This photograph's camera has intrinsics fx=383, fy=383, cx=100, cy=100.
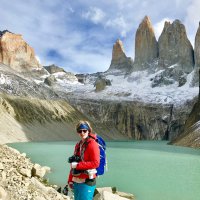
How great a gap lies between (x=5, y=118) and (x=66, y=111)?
36.2m

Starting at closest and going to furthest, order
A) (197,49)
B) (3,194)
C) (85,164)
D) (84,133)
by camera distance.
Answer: (85,164)
(84,133)
(3,194)
(197,49)

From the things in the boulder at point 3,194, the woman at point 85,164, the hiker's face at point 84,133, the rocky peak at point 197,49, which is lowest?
the boulder at point 3,194

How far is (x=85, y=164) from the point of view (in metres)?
8.18

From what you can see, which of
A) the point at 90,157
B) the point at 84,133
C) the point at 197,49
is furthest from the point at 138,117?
the point at 90,157

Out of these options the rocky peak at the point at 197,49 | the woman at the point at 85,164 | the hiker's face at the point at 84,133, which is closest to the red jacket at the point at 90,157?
the woman at the point at 85,164

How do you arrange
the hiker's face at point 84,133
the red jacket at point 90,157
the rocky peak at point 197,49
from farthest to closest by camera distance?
the rocky peak at point 197,49, the hiker's face at point 84,133, the red jacket at point 90,157

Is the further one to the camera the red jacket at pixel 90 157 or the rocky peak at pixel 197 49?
the rocky peak at pixel 197 49

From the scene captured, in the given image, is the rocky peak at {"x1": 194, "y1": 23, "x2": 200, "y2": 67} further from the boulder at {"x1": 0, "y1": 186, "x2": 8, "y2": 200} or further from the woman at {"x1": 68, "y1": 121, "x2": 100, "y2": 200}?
the woman at {"x1": 68, "y1": 121, "x2": 100, "y2": 200}

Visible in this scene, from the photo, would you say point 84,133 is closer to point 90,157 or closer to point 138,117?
point 90,157

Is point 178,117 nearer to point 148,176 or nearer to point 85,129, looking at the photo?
point 148,176

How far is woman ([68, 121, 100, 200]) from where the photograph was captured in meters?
8.21

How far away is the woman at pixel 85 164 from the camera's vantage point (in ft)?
26.9

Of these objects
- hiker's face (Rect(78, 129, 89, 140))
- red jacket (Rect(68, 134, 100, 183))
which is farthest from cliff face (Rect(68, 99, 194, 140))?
red jacket (Rect(68, 134, 100, 183))

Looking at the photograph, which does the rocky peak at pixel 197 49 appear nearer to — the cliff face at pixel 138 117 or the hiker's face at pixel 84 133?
the cliff face at pixel 138 117
